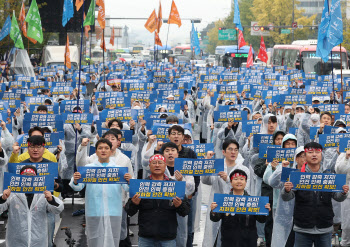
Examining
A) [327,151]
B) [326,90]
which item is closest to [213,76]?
[326,90]

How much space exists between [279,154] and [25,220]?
2.89 m

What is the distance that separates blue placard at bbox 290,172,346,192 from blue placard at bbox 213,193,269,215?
446mm

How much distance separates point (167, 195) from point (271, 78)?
19259 mm

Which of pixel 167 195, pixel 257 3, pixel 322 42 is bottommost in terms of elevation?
pixel 167 195

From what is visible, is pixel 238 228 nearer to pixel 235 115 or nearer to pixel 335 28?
pixel 235 115

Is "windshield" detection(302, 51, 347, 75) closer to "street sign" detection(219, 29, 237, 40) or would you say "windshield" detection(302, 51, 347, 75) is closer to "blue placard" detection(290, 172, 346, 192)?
"street sign" detection(219, 29, 237, 40)

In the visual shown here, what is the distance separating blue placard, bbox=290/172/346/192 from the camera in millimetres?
7461

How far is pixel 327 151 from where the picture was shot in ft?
35.2

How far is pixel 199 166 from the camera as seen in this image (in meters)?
8.14

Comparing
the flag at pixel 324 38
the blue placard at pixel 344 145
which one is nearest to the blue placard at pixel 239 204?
the blue placard at pixel 344 145

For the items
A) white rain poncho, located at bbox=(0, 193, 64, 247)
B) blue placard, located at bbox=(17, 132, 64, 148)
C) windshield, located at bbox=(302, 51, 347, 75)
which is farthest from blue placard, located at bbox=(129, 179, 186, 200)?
windshield, located at bbox=(302, 51, 347, 75)

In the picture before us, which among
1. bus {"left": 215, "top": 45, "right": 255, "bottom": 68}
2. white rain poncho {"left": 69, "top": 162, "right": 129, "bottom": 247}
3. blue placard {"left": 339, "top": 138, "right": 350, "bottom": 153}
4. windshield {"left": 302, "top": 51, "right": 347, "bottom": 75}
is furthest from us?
bus {"left": 215, "top": 45, "right": 255, "bottom": 68}

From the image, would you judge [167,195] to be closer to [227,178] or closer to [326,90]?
[227,178]

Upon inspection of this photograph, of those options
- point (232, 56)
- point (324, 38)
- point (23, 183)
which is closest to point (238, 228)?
point (23, 183)
